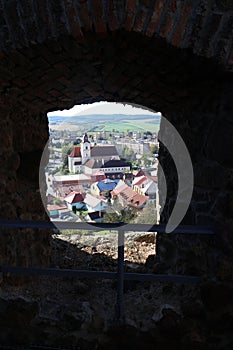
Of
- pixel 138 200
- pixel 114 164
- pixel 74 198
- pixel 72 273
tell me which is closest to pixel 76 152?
pixel 114 164

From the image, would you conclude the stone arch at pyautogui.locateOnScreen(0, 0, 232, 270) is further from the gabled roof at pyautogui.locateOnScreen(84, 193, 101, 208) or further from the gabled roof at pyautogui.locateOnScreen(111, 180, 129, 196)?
the gabled roof at pyautogui.locateOnScreen(84, 193, 101, 208)

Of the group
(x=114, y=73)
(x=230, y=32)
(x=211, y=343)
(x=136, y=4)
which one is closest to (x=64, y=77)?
(x=114, y=73)

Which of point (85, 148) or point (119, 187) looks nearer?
point (85, 148)

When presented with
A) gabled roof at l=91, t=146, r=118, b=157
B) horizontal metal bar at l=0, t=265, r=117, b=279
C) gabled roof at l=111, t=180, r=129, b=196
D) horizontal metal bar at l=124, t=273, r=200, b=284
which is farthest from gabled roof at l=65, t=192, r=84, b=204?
horizontal metal bar at l=124, t=273, r=200, b=284

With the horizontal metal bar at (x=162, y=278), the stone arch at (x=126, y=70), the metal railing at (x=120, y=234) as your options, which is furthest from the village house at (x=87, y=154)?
the horizontal metal bar at (x=162, y=278)

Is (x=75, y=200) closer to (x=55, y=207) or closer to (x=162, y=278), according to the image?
(x=55, y=207)

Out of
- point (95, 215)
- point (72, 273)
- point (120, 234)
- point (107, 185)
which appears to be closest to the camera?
point (120, 234)

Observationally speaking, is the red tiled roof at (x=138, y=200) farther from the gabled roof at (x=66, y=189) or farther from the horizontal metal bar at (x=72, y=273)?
the horizontal metal bar at (x=72, y=273)
